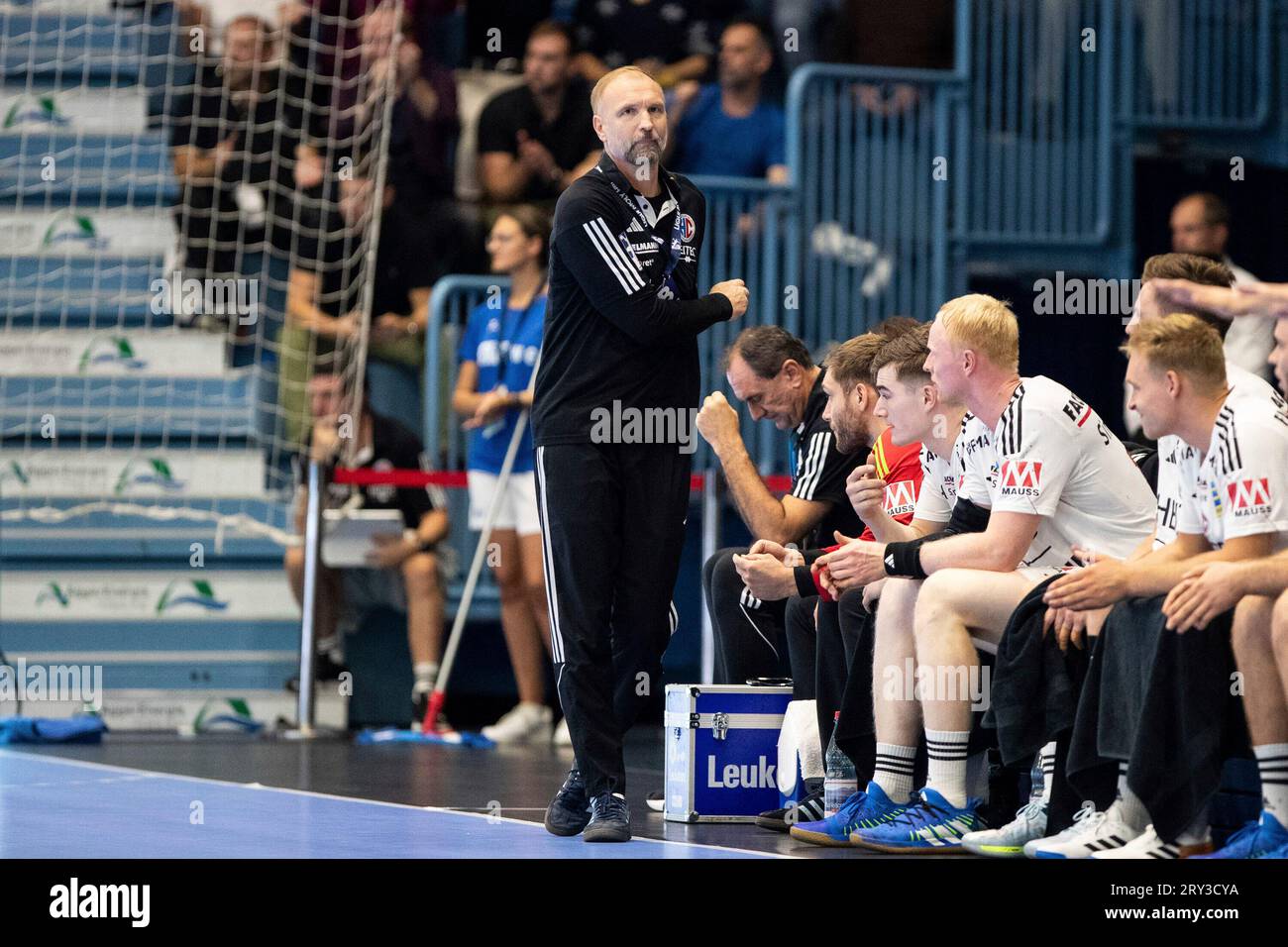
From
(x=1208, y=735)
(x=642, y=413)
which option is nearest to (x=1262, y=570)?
(x=1208, y=735)

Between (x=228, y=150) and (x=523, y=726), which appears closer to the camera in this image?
(x=523, y=726)

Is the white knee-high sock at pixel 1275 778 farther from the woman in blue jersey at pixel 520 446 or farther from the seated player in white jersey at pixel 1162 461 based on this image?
the woman in blue jersey at pixel 520 446

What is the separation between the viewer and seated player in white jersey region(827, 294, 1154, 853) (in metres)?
4.54

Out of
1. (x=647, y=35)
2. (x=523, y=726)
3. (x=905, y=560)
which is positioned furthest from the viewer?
(x=647, y=35)

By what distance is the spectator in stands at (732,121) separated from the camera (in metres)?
9.98

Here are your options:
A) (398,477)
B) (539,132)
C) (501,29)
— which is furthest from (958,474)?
(501,29)

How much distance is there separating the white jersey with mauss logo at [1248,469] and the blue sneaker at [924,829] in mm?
923

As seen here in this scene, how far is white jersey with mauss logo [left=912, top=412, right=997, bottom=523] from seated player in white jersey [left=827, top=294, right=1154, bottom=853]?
8 centimetres

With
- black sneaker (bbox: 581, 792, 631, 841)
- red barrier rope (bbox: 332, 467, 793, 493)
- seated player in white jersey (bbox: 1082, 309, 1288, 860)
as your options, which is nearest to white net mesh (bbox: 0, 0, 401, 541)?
red barrier rope (bbox: 332, 467, 793, 493)

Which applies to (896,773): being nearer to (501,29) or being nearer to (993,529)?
(993,529)

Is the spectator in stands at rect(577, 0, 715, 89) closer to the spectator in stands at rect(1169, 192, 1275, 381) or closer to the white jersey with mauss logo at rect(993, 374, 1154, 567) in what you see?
the spectator in stands at rect(1169, 192, 1275, 381)

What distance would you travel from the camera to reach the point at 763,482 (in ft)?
19.6

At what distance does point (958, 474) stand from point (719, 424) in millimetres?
995

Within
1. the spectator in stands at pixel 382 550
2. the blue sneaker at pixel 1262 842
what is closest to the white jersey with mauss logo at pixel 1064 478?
the blue sneaker at pixel 1262 842
